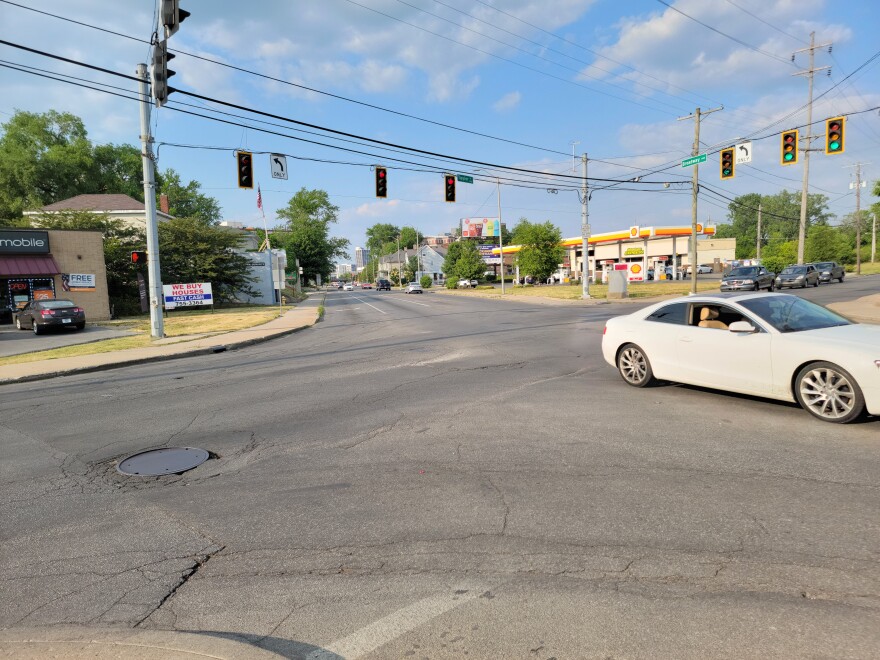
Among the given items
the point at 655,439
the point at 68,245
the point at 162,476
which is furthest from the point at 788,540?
the point at 68,245

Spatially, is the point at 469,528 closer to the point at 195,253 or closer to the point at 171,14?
the point at 171,14

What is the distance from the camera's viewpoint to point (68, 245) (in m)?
29.0

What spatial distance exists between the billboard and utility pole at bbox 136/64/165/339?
8449 centimetres

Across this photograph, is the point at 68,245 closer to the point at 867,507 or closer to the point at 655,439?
the point at 655,439

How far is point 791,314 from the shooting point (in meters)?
6.55

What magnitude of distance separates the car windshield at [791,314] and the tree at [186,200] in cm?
7608

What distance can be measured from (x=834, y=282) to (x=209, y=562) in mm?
50815

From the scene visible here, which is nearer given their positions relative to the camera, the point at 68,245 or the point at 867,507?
the point at 867,507

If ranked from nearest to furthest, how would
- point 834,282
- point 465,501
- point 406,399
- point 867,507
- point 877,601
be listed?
point 877,601, point 867,507, point 465,501, point 406,399, point 834,282

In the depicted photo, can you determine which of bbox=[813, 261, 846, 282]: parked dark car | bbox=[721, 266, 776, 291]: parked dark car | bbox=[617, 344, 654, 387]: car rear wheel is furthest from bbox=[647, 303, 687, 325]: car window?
bbox=[813, 261, 846, 282]: parked dark car

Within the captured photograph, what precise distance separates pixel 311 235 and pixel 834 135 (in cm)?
6977

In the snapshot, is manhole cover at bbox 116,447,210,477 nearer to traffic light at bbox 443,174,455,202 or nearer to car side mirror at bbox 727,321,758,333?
car side mirror at bbox 727,321,758,333

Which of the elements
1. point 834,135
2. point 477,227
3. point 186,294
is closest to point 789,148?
point 834,135

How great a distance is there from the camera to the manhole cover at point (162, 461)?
205 inches
